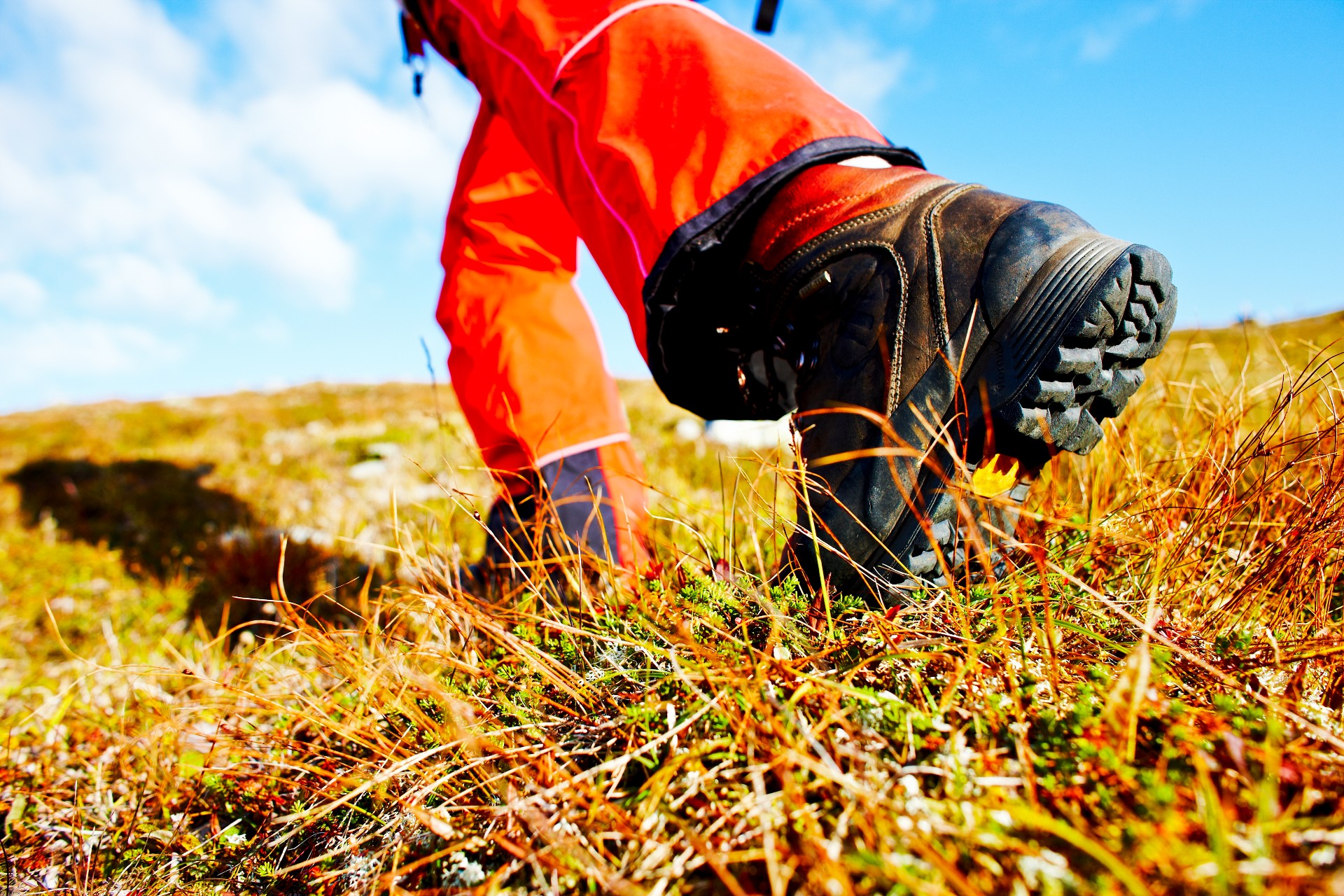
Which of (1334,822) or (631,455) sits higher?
(631,455)

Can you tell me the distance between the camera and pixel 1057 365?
49.4 inches

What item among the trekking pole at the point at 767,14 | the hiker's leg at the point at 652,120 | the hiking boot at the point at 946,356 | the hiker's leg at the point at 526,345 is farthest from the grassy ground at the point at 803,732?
the trekking pole at the point at 767,14

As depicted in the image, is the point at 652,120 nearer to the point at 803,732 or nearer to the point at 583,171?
the point at 583,171

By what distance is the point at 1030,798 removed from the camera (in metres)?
0.83

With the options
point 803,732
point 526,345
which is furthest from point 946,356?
point 526,345

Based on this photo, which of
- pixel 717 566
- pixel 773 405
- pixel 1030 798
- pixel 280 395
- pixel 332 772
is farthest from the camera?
pixel 280 395

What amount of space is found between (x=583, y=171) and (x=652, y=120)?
232mm

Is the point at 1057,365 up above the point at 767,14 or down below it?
below

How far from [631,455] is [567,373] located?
1.22ft

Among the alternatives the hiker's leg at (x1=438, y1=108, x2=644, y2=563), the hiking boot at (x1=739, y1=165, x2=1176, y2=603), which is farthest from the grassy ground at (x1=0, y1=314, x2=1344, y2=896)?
the hiker's leg at (x1=438, y1=108, x2=644, y2=563)

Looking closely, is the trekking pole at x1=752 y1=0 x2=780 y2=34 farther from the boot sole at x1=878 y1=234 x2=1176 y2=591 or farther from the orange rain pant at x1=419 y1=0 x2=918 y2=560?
the boot sole at x1=878 y1=234 x2=1176 y2=591

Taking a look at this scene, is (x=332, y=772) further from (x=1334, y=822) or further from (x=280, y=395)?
(x=280, y=395)

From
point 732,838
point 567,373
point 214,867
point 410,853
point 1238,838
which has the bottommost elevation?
point 214,867

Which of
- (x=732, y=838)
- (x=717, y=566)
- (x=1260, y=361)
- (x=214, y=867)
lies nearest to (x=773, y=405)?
(x=717, y=566)
